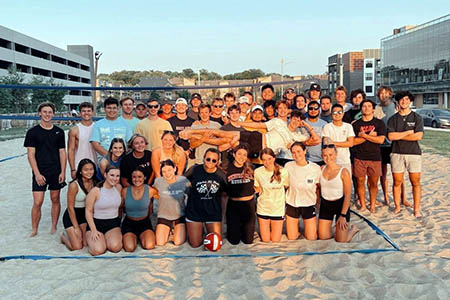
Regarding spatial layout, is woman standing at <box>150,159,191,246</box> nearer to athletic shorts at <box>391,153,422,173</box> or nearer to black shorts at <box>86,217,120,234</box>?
black shorts at <box>86,217,120,234</box>

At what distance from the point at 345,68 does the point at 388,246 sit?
49.8m

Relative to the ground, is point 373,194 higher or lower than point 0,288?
higher

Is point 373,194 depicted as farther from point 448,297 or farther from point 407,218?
point 448,297

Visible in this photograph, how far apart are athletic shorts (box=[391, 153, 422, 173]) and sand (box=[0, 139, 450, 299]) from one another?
56cm

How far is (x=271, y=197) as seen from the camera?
3.47 meters

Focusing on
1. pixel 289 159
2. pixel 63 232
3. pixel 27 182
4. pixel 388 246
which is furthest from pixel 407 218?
pixel 27 182

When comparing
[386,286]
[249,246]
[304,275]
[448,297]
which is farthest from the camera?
[249,246]

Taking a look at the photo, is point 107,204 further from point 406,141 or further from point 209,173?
point 406,141

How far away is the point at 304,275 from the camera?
273 cm

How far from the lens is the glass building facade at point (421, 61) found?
3509 centimetres

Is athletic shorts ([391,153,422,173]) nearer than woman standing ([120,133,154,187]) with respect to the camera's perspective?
No

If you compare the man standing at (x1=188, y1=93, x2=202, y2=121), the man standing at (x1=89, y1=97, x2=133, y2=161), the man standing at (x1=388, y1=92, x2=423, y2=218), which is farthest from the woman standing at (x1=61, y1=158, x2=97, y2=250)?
the man standing at (x1=388, y1=92, x2=423, y2=218)

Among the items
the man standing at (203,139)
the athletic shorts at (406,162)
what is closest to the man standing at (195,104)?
the man standing at (203,139)

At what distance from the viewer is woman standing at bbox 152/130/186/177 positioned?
142 inches
